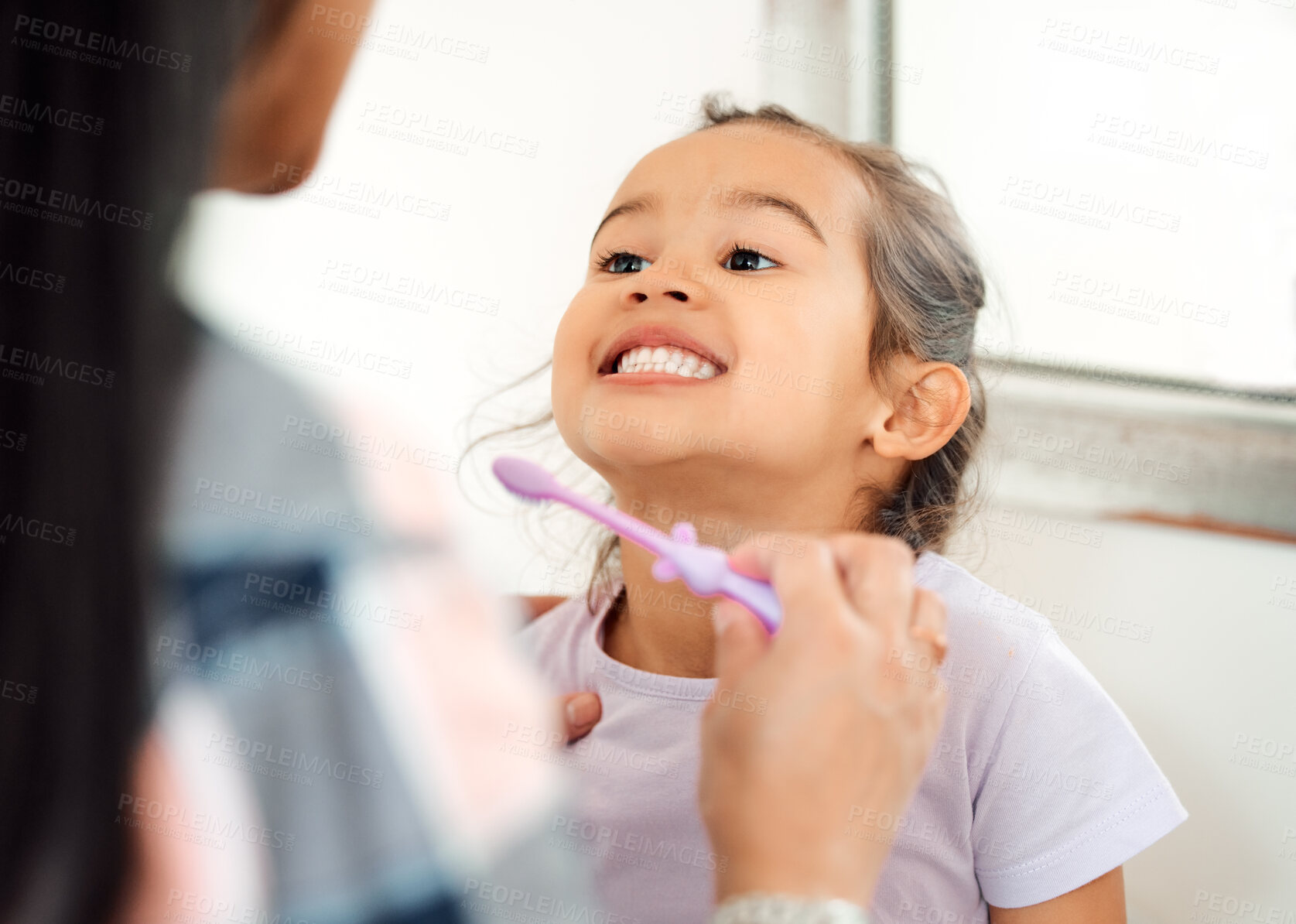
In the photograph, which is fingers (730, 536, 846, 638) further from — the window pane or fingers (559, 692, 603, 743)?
the window pane

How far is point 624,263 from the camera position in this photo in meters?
0.92

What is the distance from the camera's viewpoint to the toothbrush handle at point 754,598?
55cm

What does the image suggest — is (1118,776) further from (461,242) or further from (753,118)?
(461,242)

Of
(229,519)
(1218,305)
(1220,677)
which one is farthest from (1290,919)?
(229,519)

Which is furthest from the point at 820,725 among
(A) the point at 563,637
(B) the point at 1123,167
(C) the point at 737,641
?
(B) the point at 1123,167

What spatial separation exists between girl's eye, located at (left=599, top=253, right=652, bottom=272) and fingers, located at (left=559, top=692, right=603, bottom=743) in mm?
429

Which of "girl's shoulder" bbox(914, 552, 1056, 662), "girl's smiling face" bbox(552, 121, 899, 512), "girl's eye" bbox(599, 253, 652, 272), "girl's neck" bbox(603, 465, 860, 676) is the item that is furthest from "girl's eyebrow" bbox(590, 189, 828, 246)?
"girl's shoulder" bbox(914, 552, 1056, 662)

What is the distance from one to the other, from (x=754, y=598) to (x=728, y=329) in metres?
0.31

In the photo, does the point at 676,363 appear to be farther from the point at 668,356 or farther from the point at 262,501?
the point at 262,501

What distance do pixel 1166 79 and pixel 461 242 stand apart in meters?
0.77

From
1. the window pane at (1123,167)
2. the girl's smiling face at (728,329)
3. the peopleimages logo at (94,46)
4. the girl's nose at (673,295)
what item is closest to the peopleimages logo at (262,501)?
the girl's smiling face at (728,329)

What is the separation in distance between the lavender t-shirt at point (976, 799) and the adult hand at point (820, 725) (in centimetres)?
23

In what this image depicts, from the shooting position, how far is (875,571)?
1.77ft

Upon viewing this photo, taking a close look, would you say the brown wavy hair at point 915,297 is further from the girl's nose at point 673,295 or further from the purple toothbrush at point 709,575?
the purple toothbrush at point 709,575
